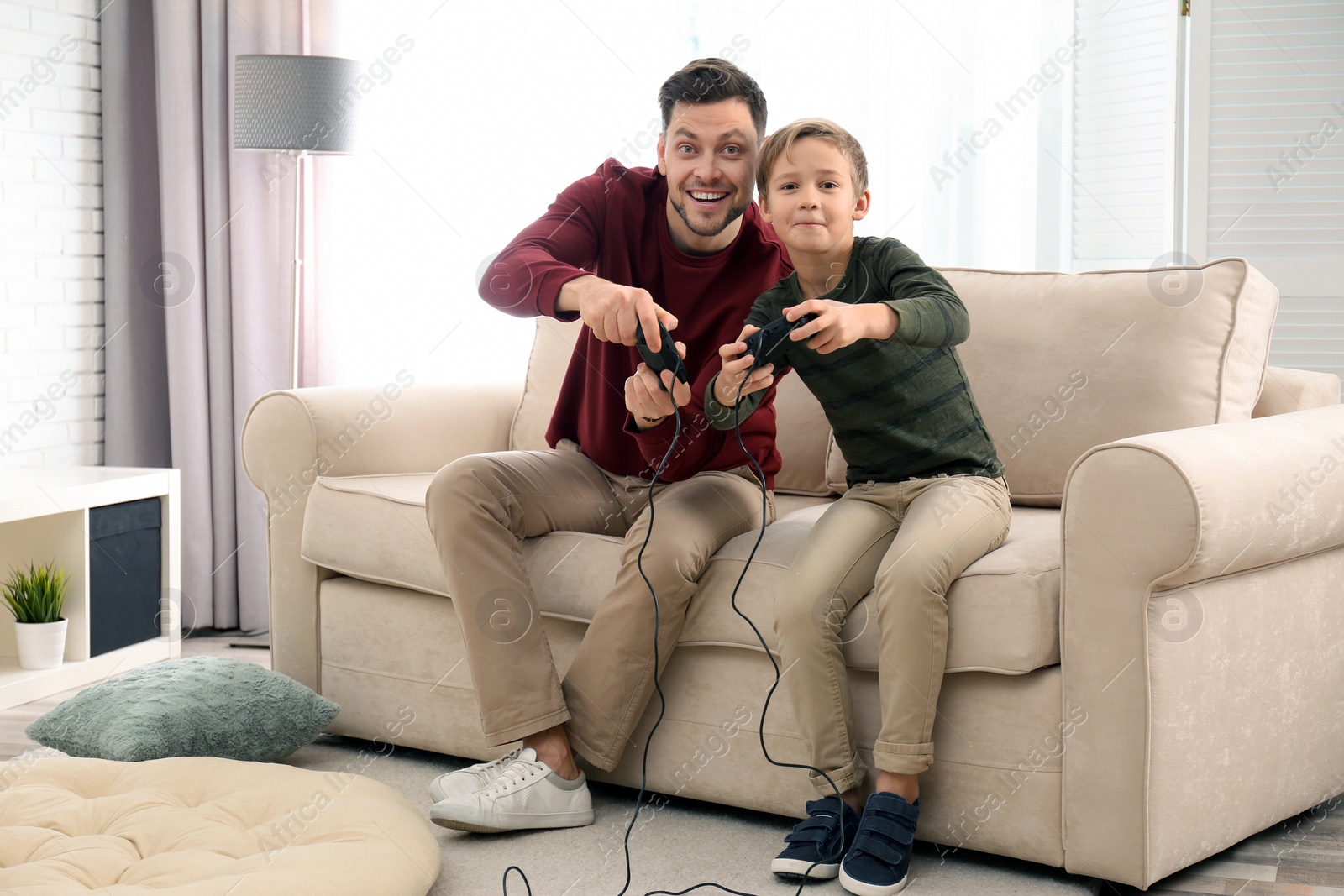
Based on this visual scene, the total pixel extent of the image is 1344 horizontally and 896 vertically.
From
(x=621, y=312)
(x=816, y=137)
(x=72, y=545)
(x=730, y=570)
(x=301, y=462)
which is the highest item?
(x=816, y=137)

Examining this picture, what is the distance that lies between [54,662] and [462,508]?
4.29ft

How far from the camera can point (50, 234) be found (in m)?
3.02

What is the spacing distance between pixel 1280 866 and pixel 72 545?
235cm

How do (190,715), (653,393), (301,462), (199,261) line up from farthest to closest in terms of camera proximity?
1. (199,261)
2. (301,462)
3. (190,715)
4. (653,393)

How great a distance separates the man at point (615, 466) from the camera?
5.43 feet

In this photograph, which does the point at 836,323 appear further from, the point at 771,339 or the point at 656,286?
the point at 656,286

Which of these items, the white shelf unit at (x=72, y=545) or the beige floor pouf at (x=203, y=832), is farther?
the white shelf unit at (x=72, y=545)

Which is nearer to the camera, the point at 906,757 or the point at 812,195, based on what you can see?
the point at 906,757

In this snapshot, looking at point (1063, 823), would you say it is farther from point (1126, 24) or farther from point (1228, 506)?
point (1126, 24)

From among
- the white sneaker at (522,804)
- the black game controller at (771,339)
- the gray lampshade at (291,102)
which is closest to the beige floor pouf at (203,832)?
the white sneaker at (522,804)

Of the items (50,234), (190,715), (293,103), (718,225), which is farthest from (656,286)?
(50,234)

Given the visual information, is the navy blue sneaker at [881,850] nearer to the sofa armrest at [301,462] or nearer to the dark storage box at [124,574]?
the sofa armrest at [301,462]

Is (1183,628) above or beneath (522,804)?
above

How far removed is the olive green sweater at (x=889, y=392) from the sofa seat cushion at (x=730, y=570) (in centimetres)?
16
